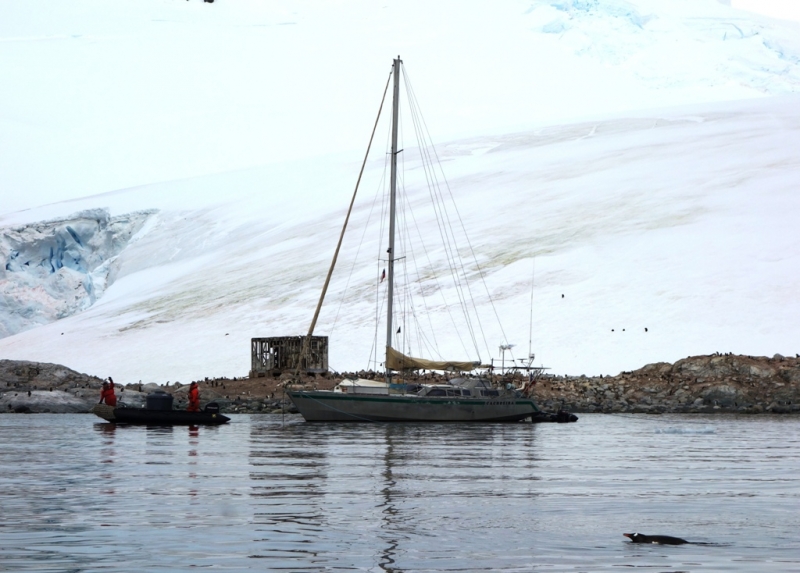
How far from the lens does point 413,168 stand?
97062mm

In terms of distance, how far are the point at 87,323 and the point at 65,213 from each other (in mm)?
27471

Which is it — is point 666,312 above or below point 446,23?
below

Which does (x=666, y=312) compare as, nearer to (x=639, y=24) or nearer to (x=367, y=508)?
(x=367, y=508)

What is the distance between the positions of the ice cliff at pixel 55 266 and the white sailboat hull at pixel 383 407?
1846 inches

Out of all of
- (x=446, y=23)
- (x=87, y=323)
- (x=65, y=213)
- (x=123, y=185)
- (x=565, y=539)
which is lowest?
(x=565, y=539)

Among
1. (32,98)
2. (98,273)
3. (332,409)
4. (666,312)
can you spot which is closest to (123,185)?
(32,98)

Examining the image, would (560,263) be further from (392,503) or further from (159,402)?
(392,503)

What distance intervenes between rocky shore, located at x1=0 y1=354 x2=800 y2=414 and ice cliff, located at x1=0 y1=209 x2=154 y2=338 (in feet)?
99.9

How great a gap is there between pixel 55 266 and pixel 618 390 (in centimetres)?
5106

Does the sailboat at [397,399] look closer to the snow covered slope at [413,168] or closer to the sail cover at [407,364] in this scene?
the sail cover at [407,364]

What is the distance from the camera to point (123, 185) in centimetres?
13362

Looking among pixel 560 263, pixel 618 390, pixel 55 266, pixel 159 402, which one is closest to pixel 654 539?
pixel 159 402

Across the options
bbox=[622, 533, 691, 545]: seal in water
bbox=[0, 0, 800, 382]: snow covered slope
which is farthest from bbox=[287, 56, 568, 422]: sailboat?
bbox=[622, 533, 691, 545]: seal in water

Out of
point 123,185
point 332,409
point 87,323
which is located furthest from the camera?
point 123,185
